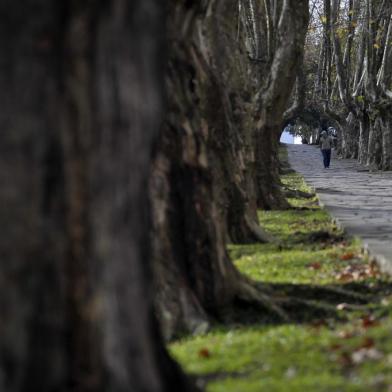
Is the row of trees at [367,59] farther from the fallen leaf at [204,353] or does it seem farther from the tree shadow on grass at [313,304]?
the fallen leaf at [204,353]

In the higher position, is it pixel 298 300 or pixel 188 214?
pixel 188 214

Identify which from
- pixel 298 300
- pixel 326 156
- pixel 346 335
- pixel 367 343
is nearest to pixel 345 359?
pixel 367 343

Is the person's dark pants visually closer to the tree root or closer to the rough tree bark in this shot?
the tree root

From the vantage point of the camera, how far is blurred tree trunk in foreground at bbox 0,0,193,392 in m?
4.18

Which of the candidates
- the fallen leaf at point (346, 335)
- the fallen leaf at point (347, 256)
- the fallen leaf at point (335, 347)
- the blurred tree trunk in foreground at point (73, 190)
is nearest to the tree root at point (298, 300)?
the fallen leaf at point (346, 335)

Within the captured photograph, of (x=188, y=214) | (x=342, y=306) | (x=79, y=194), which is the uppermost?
(x=79, y=194)

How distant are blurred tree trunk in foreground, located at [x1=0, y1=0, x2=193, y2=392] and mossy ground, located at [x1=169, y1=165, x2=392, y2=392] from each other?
4.19 feet

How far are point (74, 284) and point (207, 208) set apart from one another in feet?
13.4

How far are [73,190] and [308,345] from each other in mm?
2760

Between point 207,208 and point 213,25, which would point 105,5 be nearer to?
point 207,208

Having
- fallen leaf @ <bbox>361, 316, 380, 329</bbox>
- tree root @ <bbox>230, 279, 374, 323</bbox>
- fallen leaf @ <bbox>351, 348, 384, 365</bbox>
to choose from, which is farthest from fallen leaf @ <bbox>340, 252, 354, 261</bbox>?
fallen leaf @ <bbox>351, 348, 384, 365</bbox>

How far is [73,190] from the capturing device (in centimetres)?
430

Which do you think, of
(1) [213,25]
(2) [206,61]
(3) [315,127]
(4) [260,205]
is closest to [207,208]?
(2) [206,61]

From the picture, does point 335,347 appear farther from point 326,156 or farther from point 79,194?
point 326,156
